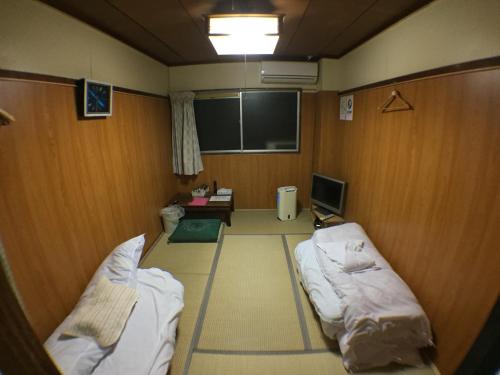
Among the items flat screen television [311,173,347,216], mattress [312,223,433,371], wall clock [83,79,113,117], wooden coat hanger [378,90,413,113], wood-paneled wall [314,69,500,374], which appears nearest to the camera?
wood-paneled wall [314,69,500,374]

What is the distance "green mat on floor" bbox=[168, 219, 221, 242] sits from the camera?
10.7 feet

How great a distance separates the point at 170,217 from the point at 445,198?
119 inches

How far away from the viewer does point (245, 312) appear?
212 cm

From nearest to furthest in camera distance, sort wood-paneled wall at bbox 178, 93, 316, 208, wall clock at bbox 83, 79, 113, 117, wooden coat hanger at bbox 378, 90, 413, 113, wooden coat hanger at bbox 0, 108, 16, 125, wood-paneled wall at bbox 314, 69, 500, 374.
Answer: wooden coat hanger at bbox 0, 108, 16, 125 < wood-paneled wall at bbox 314, 69, 500, 374 < wall clock at bbox 83, 79, 113, 117 < wooden coat hanger at bbox 378, 90, 413, 113 < wood-paneled wall at bbox 178, 93, 316, 208

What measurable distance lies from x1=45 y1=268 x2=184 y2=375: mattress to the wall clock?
1359mm

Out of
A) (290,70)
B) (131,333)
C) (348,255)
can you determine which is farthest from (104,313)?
(290,70)

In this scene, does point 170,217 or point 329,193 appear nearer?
point 329,193

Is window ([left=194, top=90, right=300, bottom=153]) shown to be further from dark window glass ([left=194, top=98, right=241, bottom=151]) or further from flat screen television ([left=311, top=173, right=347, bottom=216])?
flat screen television ([left=311, top=173, right=347, bottom=216])

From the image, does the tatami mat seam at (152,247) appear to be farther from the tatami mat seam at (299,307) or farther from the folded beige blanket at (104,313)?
the tatami mat seam at (299,307)

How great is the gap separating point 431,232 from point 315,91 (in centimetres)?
273

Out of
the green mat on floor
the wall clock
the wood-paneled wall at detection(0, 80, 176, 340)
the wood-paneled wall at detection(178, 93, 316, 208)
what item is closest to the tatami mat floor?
the green mat on floor

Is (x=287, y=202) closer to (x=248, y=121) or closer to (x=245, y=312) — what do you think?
(x=248, y=121)

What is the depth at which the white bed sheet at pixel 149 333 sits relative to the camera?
4.40 feet

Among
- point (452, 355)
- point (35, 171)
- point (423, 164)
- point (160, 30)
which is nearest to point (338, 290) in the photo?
point (452, 355)
